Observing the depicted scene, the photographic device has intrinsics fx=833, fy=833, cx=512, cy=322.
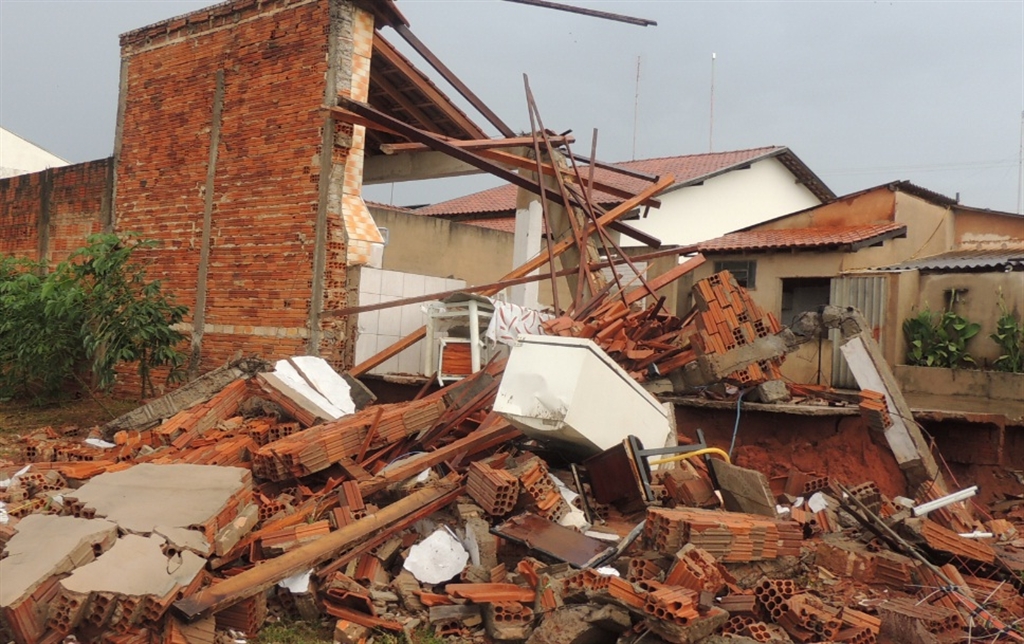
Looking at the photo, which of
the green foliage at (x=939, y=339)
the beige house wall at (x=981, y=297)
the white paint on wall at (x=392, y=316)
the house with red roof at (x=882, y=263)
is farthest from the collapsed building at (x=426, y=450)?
the beige house wall at (x=981, y=297)

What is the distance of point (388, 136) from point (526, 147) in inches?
118

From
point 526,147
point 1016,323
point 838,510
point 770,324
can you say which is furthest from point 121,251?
point 1016,323

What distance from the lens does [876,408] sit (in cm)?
802

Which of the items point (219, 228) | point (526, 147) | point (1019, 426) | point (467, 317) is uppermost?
point (526, 147)

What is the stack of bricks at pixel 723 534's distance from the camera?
17.8 ft

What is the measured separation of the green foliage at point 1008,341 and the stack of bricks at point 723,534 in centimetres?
1012

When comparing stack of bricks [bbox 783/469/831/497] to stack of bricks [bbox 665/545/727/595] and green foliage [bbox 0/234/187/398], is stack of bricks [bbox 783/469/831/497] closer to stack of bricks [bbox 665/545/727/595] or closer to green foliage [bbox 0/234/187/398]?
stack of bricks [bbox 665/545/727/595]

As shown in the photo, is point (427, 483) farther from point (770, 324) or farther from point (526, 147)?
point (526, 147)

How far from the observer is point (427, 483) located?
6.73 metres

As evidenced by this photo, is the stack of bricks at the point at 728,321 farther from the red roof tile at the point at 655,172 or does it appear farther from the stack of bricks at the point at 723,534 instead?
the red roof tile at the point at 655,172

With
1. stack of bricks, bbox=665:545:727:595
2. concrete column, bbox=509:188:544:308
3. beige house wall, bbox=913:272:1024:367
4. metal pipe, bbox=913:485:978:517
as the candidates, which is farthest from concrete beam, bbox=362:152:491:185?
beige house wall, bbox=913:272:1024:367

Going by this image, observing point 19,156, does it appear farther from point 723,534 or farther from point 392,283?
point 723,534

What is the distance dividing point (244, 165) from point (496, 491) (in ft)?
22.8

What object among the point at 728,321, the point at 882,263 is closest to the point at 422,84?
the point at 728,321
